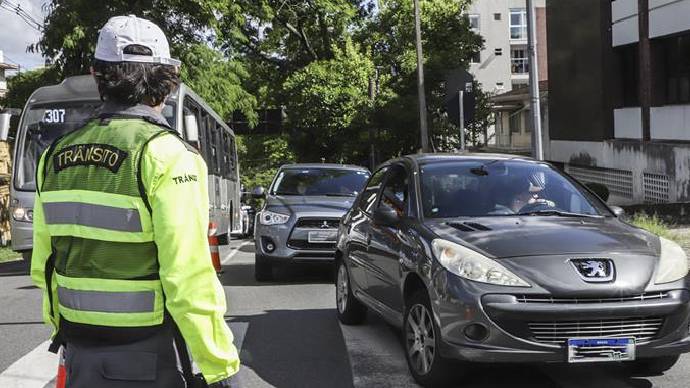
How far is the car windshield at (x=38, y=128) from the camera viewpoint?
12.3 m

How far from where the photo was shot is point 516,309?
4.80 metres

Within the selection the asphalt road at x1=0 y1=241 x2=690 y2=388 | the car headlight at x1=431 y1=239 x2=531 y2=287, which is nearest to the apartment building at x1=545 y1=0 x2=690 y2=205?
the asphalt road at x1=0 y1=241 x2=690 y2=388

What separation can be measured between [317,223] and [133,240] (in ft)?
27.8

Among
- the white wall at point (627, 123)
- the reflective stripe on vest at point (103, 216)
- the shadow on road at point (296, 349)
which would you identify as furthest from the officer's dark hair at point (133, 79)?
the white wall at point (627, 123)

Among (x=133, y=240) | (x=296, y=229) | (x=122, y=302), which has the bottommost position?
(x=296, y=229)

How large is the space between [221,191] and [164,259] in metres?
15.1

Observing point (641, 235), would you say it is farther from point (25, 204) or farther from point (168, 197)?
point (25, 204)

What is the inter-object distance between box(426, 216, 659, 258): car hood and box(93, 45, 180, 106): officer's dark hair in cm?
311

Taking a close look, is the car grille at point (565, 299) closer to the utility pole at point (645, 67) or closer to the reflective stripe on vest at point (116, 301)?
the reflective stripe on vest at point (116, 301)

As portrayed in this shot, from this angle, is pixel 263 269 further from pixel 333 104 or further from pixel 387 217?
pixel 333 104

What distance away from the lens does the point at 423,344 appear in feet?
17.7

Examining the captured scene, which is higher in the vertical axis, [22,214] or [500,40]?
[500,40]

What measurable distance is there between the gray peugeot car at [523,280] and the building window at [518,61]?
61753 millimetres

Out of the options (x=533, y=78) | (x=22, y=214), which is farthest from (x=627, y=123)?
(x=22, y=214)
